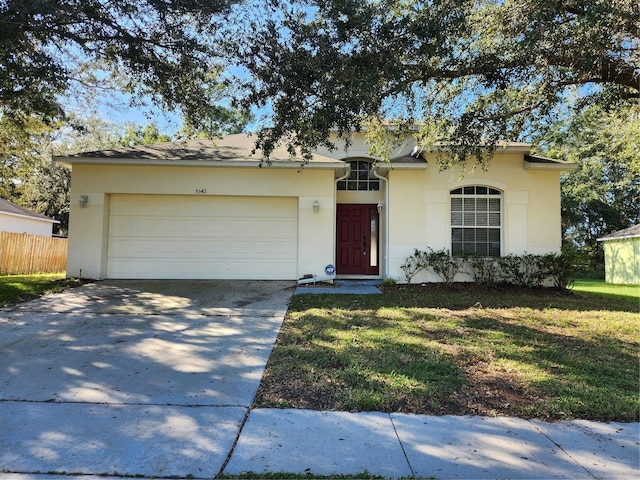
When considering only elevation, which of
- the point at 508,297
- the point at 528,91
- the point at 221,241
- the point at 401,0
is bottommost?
the point at 508,297

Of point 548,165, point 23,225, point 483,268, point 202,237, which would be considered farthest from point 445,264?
point 23,225

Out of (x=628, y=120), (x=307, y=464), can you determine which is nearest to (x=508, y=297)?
(x=628, y=120)

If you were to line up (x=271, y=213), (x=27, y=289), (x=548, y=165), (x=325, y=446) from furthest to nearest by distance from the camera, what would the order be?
(x=271, y=213)
(x=548, y=165)
(x=27, y=289)
(x=325, y=446)

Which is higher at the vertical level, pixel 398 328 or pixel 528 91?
pixel 528 91

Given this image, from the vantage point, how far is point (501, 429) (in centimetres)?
339

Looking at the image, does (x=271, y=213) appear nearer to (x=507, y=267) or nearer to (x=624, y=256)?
(x=507, y=267)

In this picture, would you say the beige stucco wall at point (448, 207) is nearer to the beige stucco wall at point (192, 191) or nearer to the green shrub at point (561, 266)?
the green shrub at point (561, 266)

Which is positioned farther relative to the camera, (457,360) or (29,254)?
(29,254)

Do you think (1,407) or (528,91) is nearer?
(1,407)

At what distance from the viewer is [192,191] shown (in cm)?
1116

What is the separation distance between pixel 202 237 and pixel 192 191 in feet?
4.32

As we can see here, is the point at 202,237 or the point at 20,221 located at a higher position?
the point at 20,221

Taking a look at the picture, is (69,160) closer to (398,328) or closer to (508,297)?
(398,328)

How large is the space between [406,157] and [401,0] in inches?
194
